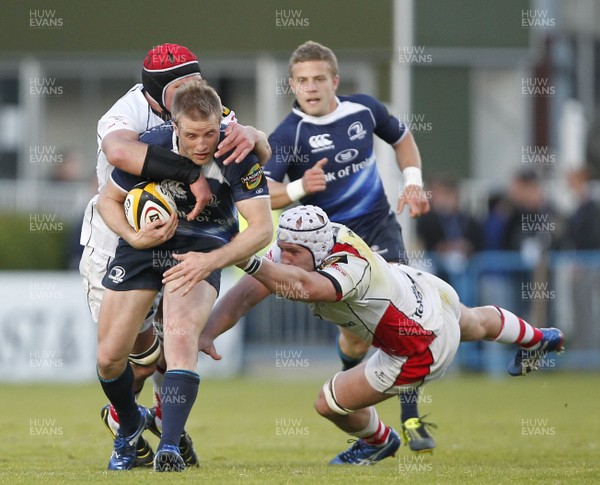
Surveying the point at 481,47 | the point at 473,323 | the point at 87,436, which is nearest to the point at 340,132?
the point at 473,323

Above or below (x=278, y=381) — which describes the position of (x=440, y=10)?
above

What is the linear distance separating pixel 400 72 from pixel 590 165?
1021 cm

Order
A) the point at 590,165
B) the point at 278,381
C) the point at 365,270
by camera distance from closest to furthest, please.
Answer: the point at 365,270, the point at 278,381, the point at 590,165

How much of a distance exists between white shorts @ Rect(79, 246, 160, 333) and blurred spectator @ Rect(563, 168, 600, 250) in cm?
1142

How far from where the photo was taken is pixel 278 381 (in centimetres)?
1806

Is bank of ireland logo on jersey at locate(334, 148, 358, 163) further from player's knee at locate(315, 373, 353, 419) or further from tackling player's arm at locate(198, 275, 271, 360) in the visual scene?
player's knee at locate(315, 373, 353, 419)

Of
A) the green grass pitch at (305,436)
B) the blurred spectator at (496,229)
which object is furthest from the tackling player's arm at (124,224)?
the blurred spectator at (496,229)

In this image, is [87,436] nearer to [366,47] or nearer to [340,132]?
[340,132]

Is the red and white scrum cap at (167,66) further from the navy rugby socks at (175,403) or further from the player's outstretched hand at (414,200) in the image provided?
the player's outstretched hand at (414,200)

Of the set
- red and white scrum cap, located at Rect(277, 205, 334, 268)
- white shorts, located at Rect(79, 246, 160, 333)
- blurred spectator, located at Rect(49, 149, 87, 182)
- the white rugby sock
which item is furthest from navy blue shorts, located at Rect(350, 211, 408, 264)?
blurred spectator, located at Rect(49, 149, 87, 182)

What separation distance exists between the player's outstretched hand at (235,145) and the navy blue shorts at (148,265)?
641mm

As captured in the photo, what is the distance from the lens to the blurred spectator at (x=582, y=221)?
1894 centimetres

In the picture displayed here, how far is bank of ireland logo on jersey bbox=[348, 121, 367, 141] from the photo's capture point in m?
9.95

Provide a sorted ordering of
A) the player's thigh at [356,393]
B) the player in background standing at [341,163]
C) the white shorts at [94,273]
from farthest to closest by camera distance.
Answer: the player in background standing at [341,163], the white shorts at [94,273], the player's thigh at [356,393]
